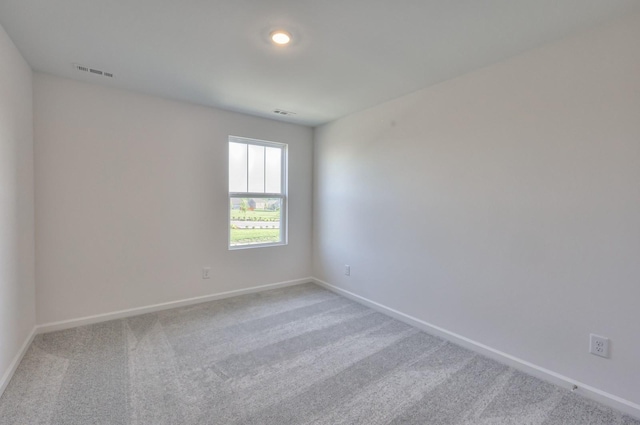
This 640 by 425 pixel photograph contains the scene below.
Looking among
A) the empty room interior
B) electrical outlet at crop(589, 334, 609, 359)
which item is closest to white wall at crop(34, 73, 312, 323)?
the empty room interior

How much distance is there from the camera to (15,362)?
2.16m

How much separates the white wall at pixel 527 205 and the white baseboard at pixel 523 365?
4 centimetres

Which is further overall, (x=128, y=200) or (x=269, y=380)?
(x=128, y=200)

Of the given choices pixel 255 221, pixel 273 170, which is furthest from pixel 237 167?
pixel 255 221

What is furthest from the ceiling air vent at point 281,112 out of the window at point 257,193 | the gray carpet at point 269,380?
the gray carpet at point 269,380

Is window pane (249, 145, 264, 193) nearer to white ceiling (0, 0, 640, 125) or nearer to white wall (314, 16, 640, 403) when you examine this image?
white ceiling (0, 0, 640, 125)

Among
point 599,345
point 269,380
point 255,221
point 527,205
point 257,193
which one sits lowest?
point 269,380

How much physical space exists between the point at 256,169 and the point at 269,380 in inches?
105

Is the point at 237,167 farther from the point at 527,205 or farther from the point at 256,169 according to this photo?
the point at 527,205

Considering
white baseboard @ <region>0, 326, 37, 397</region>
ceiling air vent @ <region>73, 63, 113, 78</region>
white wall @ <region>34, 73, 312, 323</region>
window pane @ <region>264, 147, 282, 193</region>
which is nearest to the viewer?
white baseboard @ <region>0, 326, 37, 397</region>

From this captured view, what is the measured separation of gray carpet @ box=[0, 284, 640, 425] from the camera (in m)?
1.77

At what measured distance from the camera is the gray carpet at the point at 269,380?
1.77 meters

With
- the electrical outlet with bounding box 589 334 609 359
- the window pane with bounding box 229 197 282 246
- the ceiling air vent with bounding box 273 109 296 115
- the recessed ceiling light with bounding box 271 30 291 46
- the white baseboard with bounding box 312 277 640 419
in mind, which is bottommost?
the white baseboard with bounding box 312 277 640 419

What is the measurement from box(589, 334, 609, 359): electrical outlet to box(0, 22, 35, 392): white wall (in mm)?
3758
